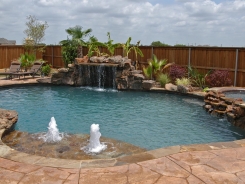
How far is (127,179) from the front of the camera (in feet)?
10.9

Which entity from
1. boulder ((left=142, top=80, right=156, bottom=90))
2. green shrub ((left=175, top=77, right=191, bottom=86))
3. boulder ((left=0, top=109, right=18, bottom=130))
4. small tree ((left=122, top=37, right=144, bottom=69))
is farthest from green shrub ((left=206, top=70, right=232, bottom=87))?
boulder ((left=0, top=109, right=18, bottom=130))

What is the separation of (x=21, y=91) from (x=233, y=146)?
11619 mm

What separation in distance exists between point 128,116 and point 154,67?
7005 mm

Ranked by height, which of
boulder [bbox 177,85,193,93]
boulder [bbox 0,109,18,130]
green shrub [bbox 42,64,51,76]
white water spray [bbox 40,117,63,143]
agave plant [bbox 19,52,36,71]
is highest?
agave plant [bbox 19,52,36,71]

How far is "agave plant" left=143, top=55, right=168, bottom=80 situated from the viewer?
15.3 meters

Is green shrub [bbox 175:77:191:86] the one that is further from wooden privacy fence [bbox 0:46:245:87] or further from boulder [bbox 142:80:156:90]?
boulder [bbox 142:80:156:90]

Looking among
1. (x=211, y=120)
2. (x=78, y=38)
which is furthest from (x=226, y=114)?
(x=78, y=38)

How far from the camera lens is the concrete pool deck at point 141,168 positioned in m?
3.32

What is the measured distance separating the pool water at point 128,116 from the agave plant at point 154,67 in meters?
2.43

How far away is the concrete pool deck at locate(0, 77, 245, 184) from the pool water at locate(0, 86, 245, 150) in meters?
2.18

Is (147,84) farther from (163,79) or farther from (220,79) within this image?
(220,79)

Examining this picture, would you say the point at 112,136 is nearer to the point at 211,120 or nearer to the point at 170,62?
the point at 211,120

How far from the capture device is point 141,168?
3.63 meters

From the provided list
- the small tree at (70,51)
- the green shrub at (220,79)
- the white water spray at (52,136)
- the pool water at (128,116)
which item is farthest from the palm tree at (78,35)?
the white water spray at (52,136)
